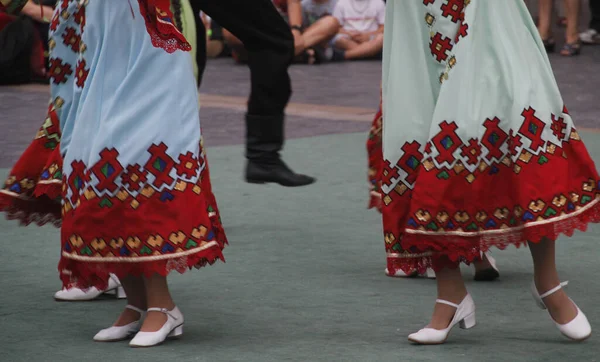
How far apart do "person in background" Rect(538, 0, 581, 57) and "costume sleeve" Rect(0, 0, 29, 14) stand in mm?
9433

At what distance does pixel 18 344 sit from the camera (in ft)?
11.9

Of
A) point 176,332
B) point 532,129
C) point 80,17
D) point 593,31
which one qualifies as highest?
point 80,17

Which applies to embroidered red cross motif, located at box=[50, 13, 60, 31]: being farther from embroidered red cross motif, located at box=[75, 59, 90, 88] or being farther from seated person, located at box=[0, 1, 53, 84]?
seated person, located at box=[0, 1, 53, 84]

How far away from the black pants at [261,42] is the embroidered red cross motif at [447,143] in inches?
66.0

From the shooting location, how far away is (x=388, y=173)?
3527 millimetres

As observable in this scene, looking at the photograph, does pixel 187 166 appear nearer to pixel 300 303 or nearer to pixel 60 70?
pixel 60 70

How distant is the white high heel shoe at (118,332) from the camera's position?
3661mm

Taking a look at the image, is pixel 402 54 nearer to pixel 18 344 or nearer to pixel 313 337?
pixel 313 337

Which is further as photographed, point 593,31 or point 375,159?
point 593,31

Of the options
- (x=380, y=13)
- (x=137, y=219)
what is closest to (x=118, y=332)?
(x=137, y=219)

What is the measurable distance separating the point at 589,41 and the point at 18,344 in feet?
A: 35.9

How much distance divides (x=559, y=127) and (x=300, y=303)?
3.59 ft

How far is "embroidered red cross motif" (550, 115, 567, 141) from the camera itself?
3459 mm

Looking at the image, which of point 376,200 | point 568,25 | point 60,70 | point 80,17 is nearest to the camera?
Answer: point 80,17
